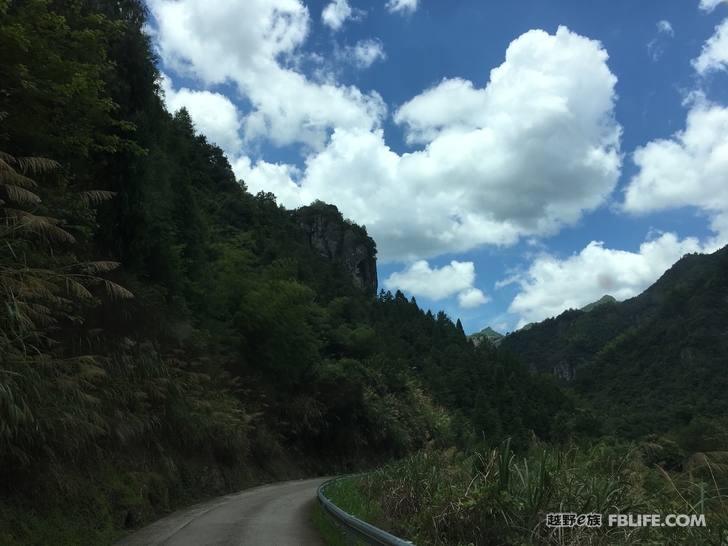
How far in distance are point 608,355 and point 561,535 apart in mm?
152184

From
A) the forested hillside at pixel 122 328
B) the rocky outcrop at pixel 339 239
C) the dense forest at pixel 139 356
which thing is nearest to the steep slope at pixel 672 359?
the dense forest at pixel 139 356

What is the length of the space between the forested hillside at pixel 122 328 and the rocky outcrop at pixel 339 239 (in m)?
91.6

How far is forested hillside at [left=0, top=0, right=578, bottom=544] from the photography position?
9195 mm

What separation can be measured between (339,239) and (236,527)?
127632 millimetres

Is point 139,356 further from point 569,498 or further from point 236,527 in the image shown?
point 569,498

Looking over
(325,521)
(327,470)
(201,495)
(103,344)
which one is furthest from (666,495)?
(327,470)

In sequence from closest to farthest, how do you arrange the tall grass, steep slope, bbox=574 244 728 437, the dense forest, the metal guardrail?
the tall grass < the metal guardrail < the dense forest < steep slope, bbox=574 244 728 437

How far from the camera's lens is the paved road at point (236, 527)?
9727 millimetres

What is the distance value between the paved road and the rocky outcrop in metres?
119

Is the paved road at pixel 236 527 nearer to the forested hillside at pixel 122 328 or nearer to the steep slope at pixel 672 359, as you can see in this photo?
the forested hillside at pixel 122 328

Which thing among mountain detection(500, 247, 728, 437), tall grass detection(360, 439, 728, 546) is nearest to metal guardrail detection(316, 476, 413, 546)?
tall grass detection(360, 439, 728, 546)

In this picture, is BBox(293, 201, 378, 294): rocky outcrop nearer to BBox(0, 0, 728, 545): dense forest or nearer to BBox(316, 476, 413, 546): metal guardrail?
BBox(0, 0, 728, 545): dense forest

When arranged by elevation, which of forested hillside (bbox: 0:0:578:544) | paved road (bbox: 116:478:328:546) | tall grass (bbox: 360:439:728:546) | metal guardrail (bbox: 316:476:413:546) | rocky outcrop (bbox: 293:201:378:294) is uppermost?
rocky outcrop (bbox: 293:201:378:294)

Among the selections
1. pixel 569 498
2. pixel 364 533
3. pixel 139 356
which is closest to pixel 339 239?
pixel 139 356
